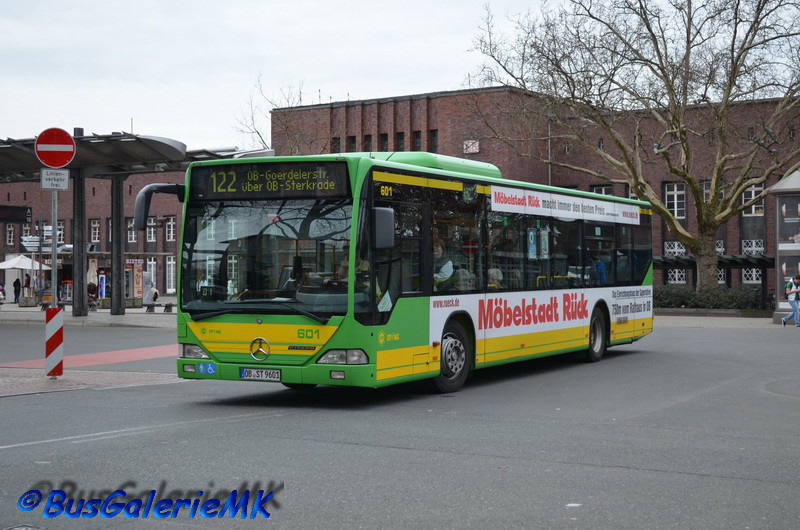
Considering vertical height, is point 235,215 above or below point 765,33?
below

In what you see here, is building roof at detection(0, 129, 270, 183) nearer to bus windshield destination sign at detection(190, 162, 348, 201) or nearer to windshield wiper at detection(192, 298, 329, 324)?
bus windshield destination sign at detection(190, 162, 348, 201)

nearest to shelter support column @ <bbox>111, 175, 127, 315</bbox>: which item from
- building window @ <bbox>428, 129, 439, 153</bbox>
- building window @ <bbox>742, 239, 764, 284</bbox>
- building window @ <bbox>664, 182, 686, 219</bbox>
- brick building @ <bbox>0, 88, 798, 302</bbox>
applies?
brick building @ <bbox>0, 88, 798, 302</bbox>

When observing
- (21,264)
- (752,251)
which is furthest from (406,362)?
(21,264)

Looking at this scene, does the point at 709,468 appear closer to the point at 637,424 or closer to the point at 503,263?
the point at 637,424

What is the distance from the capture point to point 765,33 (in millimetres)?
36219

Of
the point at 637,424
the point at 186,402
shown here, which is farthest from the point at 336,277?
the point at 637,424

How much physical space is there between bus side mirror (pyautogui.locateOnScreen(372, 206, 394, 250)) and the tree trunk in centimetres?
3040

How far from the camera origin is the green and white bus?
1158cm

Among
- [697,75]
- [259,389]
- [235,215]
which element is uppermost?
[697,75]

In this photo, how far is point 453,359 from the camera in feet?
43.9

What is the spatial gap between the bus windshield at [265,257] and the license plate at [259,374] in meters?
0.67

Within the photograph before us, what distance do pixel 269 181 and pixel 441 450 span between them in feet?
14.7

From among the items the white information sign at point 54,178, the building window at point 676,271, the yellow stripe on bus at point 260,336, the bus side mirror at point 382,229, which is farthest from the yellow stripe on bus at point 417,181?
the building window at point 676,271

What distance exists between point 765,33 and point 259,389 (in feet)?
92.3
